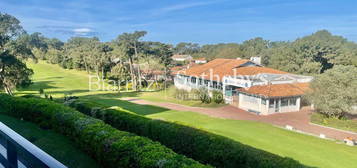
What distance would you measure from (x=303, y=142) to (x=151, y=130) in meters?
10.0

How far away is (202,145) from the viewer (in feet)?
23.9

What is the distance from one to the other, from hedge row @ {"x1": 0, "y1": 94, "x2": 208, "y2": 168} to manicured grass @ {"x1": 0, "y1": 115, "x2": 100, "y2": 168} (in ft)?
0.59

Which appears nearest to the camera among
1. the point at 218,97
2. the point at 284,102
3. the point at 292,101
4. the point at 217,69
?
the point at 284,102

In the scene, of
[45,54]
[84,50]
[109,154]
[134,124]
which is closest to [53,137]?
[134,124]

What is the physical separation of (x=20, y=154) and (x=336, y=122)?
24341 millimetres

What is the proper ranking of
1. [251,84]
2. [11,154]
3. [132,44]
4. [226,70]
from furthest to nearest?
1. [132,44]
2. [226,70]
3. [251,84]
4. [11,154]

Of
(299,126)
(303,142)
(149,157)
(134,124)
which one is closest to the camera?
(149,157)

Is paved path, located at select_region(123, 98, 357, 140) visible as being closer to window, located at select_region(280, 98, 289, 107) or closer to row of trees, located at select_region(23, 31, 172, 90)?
window, located at select_region(280, 98, 289, 107)

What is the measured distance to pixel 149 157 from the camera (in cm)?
463

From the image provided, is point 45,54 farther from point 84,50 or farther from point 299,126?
point 299,126

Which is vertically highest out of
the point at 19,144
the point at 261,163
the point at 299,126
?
the point at 19,144

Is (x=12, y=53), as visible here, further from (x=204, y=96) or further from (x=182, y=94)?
(x=204, y=96)

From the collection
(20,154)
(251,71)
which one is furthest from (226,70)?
(20,154)

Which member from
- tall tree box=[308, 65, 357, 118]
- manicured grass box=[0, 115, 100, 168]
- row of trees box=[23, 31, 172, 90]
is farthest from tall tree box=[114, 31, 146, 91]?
manicured grass box=[0, 115, 100, 168]
